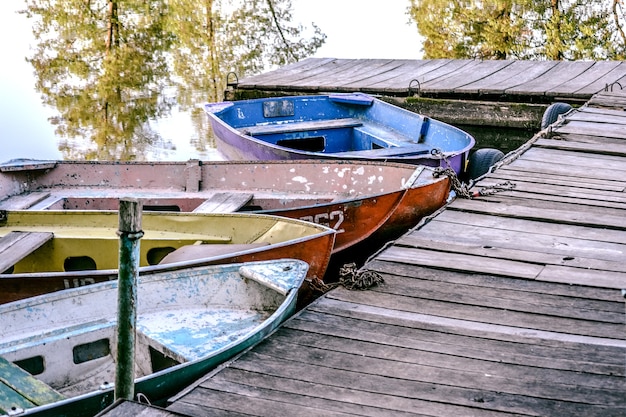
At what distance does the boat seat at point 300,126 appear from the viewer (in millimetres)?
8664

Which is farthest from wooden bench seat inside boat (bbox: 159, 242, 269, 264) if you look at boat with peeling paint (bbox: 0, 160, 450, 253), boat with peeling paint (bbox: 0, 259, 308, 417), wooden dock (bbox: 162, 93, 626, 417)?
wooden dock (bbox: 162, 93, 626, 417)

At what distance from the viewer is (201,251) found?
4.70m

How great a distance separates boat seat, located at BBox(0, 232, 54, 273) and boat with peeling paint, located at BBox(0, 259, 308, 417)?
105cm

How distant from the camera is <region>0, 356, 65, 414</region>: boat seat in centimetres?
307

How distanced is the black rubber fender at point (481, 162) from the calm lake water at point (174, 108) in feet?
5.83

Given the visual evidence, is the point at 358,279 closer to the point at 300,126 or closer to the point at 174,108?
the point at 300,126

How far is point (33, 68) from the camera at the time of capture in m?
16.4

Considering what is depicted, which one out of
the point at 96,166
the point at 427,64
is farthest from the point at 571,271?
the point at 427,64

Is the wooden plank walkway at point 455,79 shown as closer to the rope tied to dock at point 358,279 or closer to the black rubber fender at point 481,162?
the black rubber fender at point 481,162

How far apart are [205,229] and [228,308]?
4.03 feet

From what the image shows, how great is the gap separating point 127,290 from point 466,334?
143 centimetres

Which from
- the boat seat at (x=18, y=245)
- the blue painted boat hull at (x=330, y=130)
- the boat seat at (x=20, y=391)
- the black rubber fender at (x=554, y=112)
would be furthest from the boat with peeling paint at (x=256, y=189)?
the black rubber fender at (x=554, y=112)

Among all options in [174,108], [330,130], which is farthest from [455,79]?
[174,108]

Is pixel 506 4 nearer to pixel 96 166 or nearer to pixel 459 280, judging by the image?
pixel 96 166
